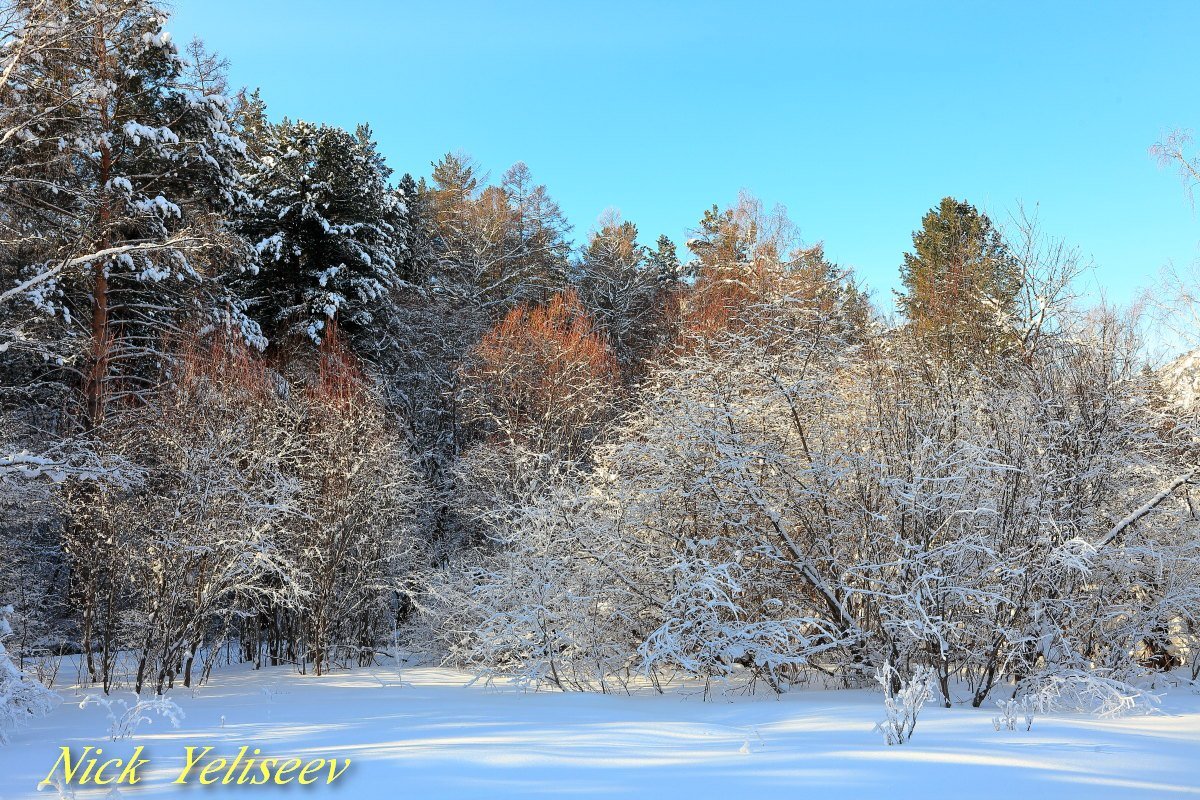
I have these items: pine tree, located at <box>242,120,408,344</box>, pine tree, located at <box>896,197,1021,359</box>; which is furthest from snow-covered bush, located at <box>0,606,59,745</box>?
pine tree, located at <box>242,120,408,344</box>

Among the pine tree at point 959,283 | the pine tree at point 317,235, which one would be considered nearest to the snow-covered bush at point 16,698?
the pine tree at point 959,283

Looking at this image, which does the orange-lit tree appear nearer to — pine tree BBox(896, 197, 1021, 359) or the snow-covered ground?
pine tree BBox(896, 197, 1021, 359)

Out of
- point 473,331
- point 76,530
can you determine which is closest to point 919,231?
point 473,331

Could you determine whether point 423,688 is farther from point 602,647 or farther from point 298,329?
point 298,329

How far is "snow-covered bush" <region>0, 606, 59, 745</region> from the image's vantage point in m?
5.73

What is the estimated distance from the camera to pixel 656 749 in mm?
4629

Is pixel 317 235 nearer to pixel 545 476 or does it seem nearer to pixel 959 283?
pixel 545 476

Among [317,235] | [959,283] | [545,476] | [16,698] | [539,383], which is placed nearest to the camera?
[16,698]

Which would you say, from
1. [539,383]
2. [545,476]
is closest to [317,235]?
[539,383]

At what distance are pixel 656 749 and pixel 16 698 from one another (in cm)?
516

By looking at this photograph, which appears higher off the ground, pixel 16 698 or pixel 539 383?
pixel 539 383

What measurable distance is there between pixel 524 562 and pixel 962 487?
510cm

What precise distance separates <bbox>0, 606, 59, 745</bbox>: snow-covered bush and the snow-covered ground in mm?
157

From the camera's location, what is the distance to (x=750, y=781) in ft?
12.4
